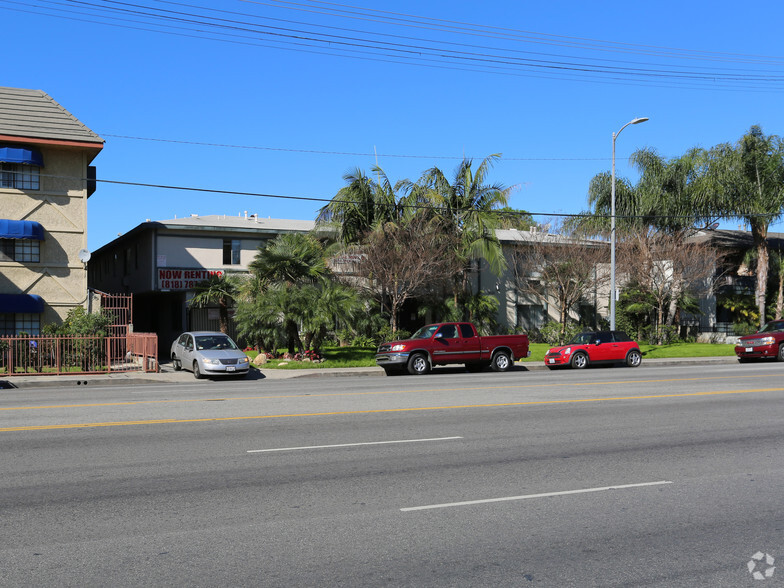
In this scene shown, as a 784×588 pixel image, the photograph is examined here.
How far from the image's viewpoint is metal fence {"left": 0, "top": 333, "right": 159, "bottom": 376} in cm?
2428

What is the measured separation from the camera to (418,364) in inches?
989

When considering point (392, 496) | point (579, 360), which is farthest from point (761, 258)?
point (392, 496)

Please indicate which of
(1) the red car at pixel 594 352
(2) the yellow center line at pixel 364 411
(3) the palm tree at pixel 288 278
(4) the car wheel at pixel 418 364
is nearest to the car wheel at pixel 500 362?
(1) the red car at pixel 594 352

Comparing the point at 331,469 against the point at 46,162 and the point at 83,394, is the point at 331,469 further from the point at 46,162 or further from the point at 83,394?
the point at 46,162

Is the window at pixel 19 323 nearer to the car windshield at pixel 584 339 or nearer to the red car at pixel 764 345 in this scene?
the car windshield at pixel 584 339

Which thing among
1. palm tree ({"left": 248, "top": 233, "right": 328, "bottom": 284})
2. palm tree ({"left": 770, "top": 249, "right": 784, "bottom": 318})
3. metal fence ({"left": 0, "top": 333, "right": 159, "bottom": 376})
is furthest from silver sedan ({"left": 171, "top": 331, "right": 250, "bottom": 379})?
palm tree ({"left": 770, "top": 249, "right": 784, "bottom": 318})

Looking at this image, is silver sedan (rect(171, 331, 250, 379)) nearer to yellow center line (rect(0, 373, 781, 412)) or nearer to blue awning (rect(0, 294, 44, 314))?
blue awning (rect(0, 294, 44, 314))

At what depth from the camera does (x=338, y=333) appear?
121 feet

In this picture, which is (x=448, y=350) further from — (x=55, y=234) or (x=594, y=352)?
(x=55, y=234)

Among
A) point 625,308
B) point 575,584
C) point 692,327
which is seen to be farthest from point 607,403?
point 692,327

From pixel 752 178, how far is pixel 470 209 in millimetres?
16501

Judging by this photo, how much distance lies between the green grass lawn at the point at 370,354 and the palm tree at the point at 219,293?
2.53 metres

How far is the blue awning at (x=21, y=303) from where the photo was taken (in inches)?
1127

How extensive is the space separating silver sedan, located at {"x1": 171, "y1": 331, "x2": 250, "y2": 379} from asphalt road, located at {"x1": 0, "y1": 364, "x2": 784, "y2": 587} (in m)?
9.38
